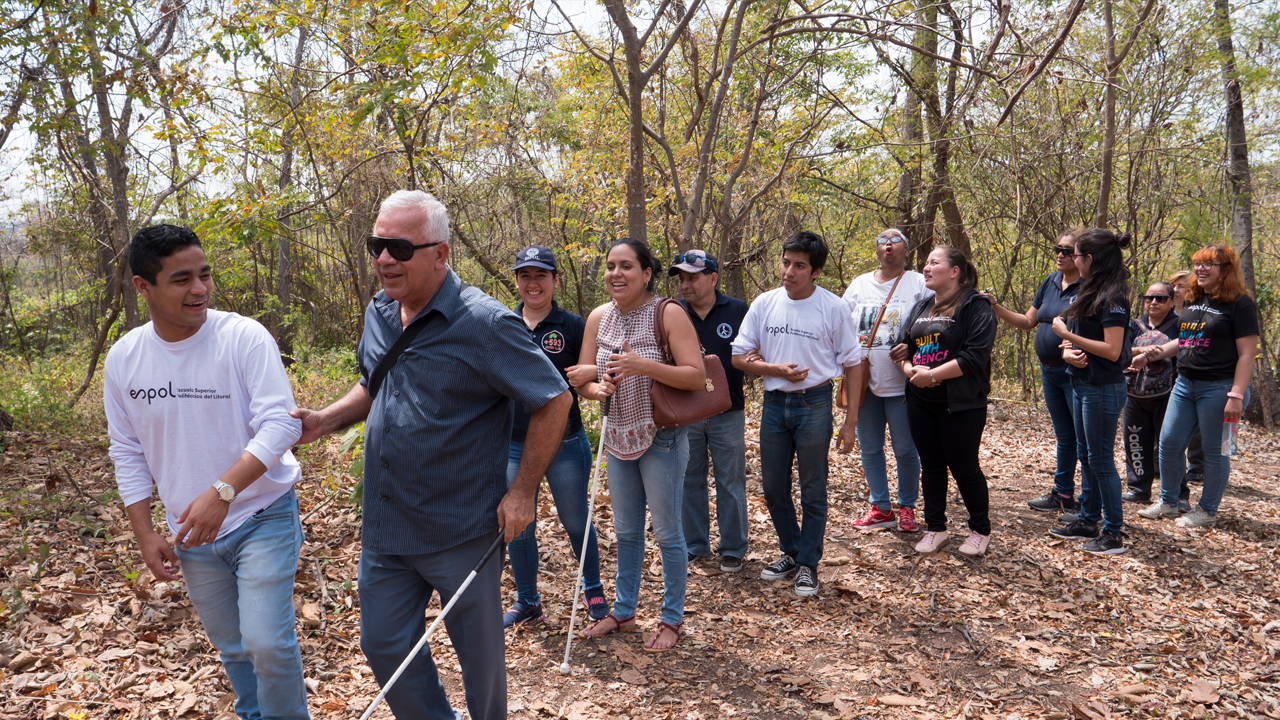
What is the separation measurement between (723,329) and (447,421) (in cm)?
293

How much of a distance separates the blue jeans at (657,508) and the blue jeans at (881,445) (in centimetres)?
219

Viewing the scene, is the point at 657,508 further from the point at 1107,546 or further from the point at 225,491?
the point at 1107,546

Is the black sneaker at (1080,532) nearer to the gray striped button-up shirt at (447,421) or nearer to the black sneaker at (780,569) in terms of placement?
the black sneaker at (780,569)

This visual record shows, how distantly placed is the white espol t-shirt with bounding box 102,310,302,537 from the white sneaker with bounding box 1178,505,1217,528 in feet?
21.2

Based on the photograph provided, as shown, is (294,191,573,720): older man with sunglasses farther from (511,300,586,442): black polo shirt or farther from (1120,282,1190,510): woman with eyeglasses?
(1120,282,1190,510): woman with eyeglasses

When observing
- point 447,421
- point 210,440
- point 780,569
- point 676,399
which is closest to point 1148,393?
point 780,569

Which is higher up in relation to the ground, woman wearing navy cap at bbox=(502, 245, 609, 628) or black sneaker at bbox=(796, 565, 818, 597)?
woman wearing navy cap at bbox=(502, 245, 609, 628)

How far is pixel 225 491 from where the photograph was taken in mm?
2424

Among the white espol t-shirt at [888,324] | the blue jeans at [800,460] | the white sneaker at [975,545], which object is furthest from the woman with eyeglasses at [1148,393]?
the blue jeans at [800,460]

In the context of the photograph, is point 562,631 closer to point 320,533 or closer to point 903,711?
point 903,711

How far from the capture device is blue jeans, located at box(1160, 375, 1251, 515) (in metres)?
5.81

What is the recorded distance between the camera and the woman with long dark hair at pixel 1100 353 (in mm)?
5113

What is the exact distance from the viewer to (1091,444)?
17.4 feet

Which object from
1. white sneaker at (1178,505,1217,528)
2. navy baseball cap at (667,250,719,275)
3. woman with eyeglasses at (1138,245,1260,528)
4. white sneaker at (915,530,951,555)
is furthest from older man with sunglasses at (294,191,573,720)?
white sneaker at (1178,505,1217,528)
